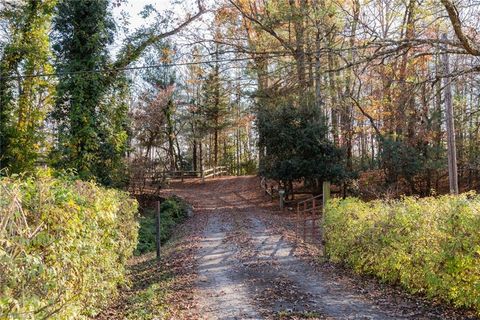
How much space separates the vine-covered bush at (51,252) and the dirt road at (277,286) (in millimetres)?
1712

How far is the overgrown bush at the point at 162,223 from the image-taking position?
13941 mm

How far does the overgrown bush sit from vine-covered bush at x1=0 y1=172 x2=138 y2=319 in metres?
7.49

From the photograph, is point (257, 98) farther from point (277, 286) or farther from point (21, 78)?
point (277, 286)

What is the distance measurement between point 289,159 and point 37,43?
45.8ft

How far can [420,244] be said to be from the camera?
20.4 ft

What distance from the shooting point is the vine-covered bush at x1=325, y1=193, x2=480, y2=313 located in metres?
5.26

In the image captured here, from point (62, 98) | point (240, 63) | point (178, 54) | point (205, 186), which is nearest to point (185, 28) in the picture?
point (178, 54)

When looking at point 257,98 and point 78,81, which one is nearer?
point 78,81

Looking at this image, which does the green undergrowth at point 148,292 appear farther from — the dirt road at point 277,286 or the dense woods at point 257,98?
the dense woods at point 257,98

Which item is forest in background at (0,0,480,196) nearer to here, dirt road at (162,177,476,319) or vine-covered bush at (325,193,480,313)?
dirt road at (162,177,476,319)

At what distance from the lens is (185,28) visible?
20875 mm

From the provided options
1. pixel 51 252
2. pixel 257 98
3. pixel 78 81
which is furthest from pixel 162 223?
pixel 51 252

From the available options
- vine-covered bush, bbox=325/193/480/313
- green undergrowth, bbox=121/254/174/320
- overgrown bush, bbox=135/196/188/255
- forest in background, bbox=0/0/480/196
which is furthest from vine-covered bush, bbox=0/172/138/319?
forest in background, bbox=0/0/480/196

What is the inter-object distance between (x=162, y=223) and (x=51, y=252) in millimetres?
14028
